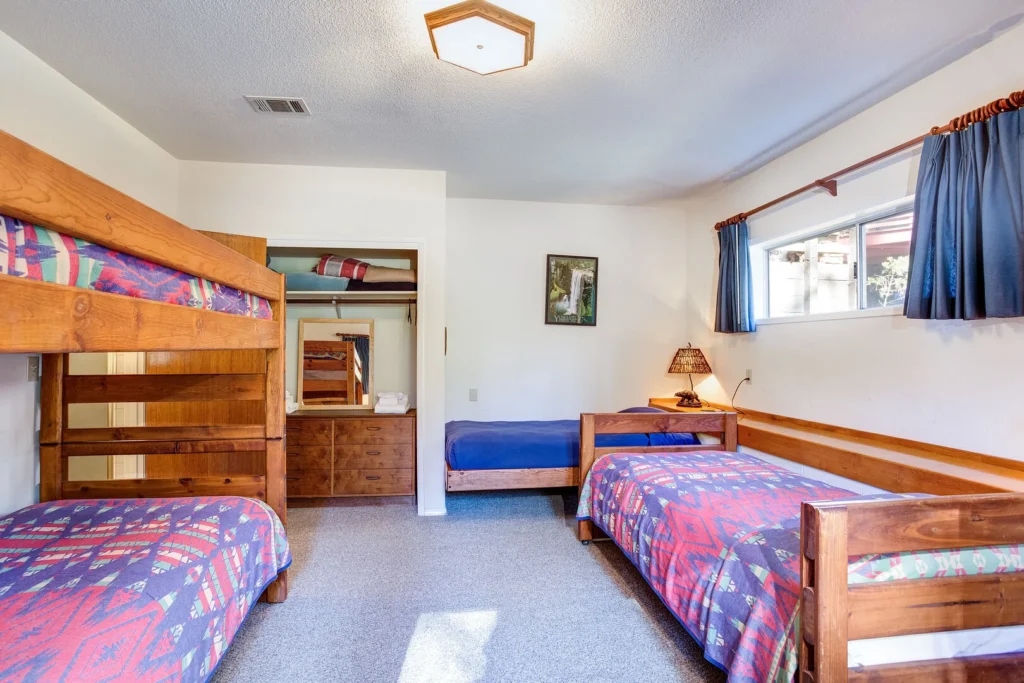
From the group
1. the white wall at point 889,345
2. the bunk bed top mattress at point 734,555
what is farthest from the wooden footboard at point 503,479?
the white wall at point 889,345

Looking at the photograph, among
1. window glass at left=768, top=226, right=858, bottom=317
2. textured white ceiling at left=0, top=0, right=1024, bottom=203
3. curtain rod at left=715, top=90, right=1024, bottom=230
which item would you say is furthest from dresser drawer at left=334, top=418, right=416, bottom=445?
curtain rod at left=715, top=90, right=1024, bottom=230

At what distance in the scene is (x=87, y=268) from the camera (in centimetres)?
94

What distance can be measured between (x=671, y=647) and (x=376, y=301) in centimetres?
304

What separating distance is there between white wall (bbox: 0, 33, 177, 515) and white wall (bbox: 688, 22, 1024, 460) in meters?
4.11

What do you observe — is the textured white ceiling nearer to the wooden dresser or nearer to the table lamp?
the table lamp

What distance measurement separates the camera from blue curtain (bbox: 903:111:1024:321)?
1.70 metres

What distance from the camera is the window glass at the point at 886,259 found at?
→ 2.31 meters

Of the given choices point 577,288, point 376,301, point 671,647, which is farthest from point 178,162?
point 671,647

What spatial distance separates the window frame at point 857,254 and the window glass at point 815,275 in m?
0.02

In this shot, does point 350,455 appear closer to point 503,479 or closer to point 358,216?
point 503,479

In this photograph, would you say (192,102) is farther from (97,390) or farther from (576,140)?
(576,140)

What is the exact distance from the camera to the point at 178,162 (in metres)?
3.05

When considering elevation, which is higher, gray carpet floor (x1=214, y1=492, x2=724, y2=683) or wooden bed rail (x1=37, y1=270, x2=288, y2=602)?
wooden bed rail (x1=37, y1=270, x2=288, y2=602)

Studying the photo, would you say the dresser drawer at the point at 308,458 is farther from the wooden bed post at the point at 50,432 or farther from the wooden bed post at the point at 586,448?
the wooden bed post at the point at 586,448
